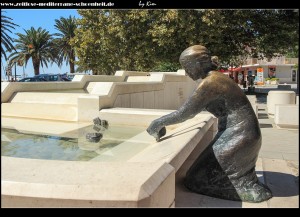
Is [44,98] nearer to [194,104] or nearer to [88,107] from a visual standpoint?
[88,107]

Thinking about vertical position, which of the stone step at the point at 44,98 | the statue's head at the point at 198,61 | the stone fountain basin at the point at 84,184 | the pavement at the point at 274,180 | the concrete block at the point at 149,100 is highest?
the statue's head at the point at 198,61

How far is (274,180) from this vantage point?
4.40 metres

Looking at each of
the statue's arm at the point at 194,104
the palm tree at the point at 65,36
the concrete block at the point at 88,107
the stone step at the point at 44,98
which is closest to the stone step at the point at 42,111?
the concrete block at the point at 88,107

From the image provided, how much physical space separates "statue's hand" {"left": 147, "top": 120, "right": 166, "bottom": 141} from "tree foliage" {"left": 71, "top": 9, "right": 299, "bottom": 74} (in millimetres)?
12708

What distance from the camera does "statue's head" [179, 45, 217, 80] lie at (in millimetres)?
3561

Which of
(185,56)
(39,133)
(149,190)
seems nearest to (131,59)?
(39,133)

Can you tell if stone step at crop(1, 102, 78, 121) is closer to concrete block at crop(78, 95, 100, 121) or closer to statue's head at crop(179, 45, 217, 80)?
concrete block at crop(78, 95, 100, 121)

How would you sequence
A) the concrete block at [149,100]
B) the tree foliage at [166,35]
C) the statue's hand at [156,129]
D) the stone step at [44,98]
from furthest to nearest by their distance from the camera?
the tree foliage at [166,35], the concrete block at [149,100], the stone step at [44,98], the statue's hand at [156,129]

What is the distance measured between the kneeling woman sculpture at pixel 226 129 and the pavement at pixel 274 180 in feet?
0.42

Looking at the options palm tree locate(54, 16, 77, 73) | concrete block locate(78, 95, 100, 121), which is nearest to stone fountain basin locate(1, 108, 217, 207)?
concrete block locate(78, 95, 100, 121)

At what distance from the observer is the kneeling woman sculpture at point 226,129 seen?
3.48 meters

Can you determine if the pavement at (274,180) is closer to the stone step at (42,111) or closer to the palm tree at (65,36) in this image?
the stone step at (42,111)

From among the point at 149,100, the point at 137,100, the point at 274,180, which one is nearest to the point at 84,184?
the point at 274,180

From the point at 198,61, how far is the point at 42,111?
18.0 feet
